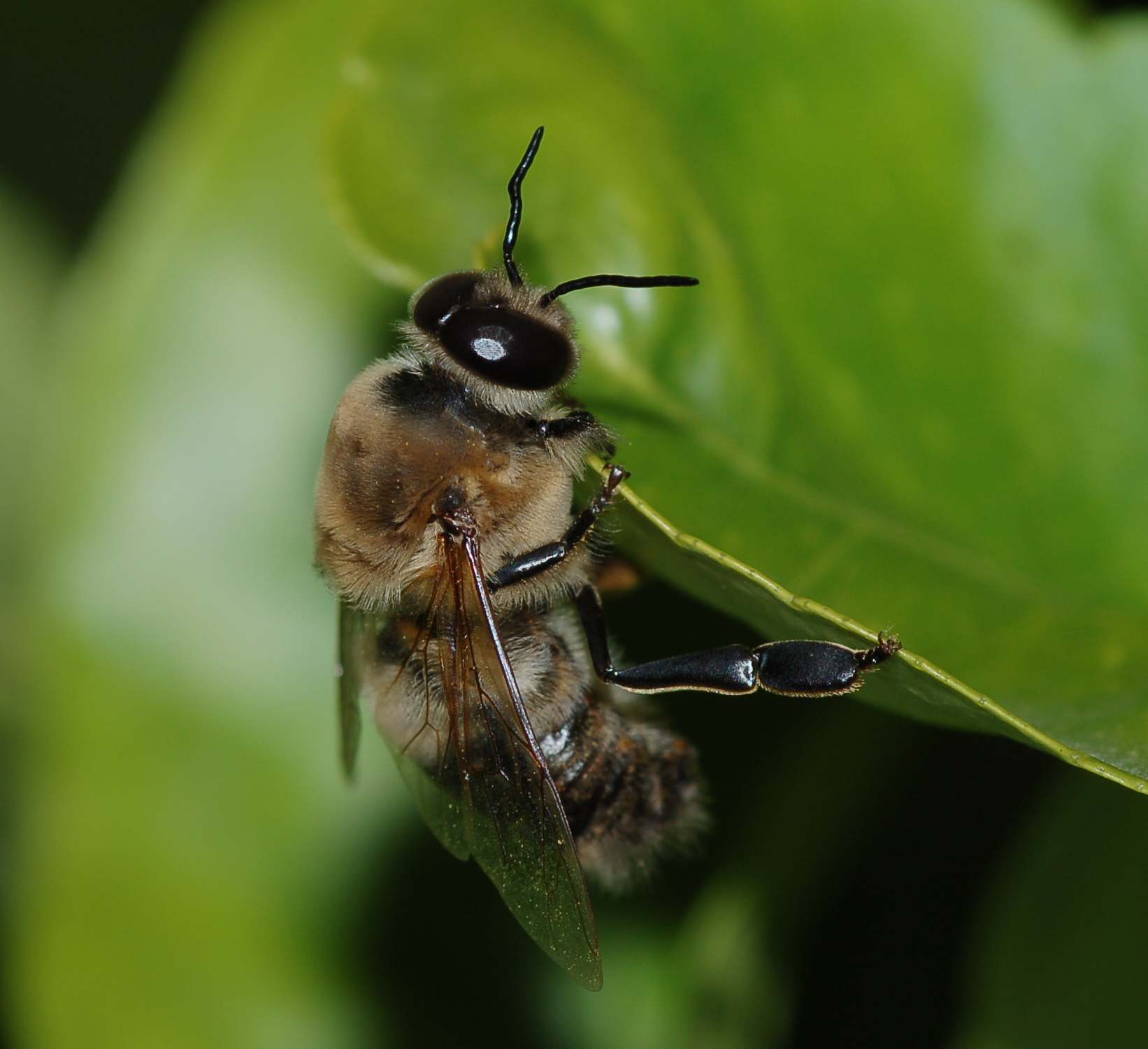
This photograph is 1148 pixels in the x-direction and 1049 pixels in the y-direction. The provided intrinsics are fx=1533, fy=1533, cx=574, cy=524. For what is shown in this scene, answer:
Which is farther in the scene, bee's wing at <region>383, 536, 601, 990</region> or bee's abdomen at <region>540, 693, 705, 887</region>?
bee's abdomen at <region>540, 693, 705, 887</region>

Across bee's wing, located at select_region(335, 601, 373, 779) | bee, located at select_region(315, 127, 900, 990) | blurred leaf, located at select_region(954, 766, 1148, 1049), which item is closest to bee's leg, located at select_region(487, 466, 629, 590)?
bee, located at select_region(315, 127, 900, 990)

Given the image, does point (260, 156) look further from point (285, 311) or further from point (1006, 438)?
point (1006, 438)

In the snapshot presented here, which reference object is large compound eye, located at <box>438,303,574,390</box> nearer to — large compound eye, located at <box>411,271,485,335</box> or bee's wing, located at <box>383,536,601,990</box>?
large compound eye, located at <box>411,271,485,335</box>

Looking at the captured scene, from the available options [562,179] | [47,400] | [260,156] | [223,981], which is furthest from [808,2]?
[223,981]

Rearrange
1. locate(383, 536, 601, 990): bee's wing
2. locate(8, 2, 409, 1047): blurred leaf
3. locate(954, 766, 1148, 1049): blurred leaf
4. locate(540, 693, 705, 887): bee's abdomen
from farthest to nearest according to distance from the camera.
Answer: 1. locate(8, 2, 409, 1047): blurred leaf
2. locate(540, 693, 705, 887): bee's abdomen
3. locate(954, 766, 1148, 1049): blurred leaf
4. locate(383, 536, 601, 990): bee's wing

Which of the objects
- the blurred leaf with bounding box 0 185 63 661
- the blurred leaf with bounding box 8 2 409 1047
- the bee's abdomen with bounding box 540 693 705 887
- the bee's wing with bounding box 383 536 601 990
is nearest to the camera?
the bee's wing with bounding box 383 536 601 990

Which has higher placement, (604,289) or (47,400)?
(604,289)

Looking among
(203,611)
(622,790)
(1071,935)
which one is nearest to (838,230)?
(622,790)

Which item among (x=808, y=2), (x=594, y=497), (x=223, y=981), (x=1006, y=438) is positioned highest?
(x=808, y=2)

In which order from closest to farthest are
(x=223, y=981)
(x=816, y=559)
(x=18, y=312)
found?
1. (x=816, y=559)
2. (x=223, y=981)
3. (x=18, y=312)
